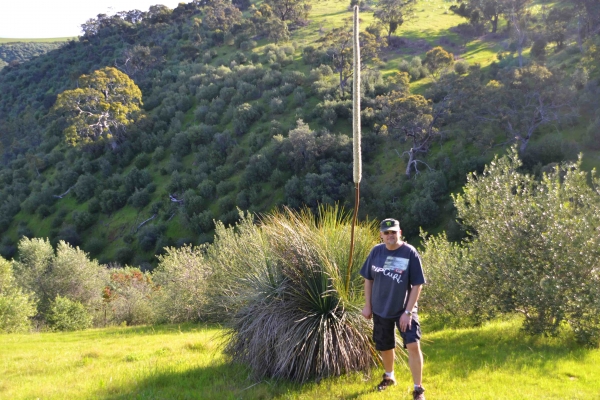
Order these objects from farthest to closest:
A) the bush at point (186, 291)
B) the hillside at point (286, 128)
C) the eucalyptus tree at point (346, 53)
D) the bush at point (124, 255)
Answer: the eucalyptus tree at point (346, 53)
the bush at point (124, 255)
the hillside at point (286, 128)
the bush at point (186, 291)

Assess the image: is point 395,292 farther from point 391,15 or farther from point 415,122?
point 391,15

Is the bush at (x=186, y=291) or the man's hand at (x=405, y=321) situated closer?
the man's hand at (x=405, y=321)

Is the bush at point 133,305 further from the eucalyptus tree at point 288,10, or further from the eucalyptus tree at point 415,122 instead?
the eucalyptus tree at point 288,10

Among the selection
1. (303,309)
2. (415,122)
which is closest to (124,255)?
(415,122)

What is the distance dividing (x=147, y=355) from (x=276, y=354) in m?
3.21

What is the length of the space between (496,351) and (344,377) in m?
2.43

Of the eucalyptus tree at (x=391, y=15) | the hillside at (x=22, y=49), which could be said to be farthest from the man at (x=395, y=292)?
the hillside at (x=22, y=49)

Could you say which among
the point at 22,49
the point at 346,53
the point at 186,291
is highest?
the point at 22,49

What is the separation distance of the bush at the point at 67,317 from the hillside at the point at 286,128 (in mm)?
14338

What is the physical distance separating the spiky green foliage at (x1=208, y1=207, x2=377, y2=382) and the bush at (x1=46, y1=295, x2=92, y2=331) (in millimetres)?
13019

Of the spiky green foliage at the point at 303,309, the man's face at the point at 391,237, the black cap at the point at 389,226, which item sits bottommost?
the spiky green foliage at the point at 303,309

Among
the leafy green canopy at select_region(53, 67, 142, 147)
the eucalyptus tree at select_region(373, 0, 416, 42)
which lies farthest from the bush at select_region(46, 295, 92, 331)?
the eucalyptus tree at select_region(373, 0, 416, 42)

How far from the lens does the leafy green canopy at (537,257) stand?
5945 mm

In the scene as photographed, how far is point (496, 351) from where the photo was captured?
5906 millimetres
